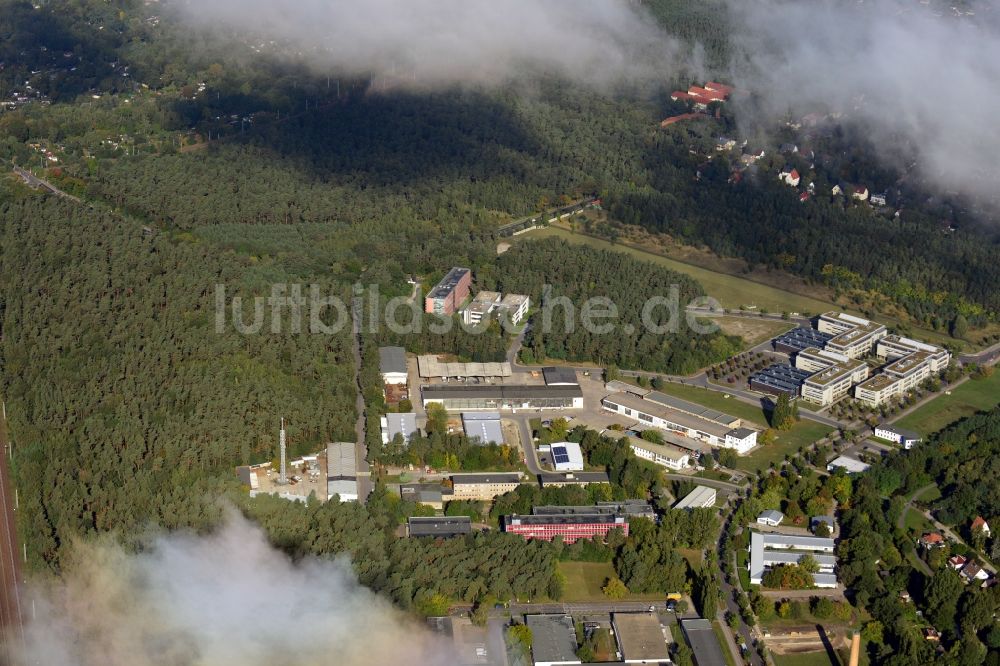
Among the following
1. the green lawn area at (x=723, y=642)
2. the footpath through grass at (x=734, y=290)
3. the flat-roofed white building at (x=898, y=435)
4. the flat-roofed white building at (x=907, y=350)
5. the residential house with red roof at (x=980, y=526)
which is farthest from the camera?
the footpath through grass at (x=734, y=290)

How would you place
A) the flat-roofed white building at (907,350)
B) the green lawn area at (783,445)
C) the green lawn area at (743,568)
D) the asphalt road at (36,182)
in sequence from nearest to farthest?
the green lawn area at (743,568) < the green lawn area at (783,445) < the flat-roofed white building at (907,350) < the asphalt road at (36,182)

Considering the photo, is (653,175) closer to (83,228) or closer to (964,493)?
(83,228)

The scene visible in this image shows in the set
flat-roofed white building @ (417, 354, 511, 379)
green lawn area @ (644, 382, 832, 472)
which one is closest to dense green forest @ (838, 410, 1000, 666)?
green lawn area @ (644, 382, 832, 472)

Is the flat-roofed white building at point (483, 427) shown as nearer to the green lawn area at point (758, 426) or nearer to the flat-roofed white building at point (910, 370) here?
the green lawn area at point (758, 426)

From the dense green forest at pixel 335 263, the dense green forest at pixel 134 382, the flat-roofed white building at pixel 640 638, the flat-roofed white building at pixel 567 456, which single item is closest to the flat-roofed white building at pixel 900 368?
the dense green forest at pixel 335 263

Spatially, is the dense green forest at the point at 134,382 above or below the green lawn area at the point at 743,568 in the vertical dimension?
above

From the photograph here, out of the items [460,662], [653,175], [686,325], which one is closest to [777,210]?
[653,175]

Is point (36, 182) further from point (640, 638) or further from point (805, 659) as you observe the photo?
point (805, 659)

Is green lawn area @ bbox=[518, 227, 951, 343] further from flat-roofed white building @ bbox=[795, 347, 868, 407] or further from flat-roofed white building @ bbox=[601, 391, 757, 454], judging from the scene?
flat-roofed white building @ bbox=[601, 391, 757, 454]
